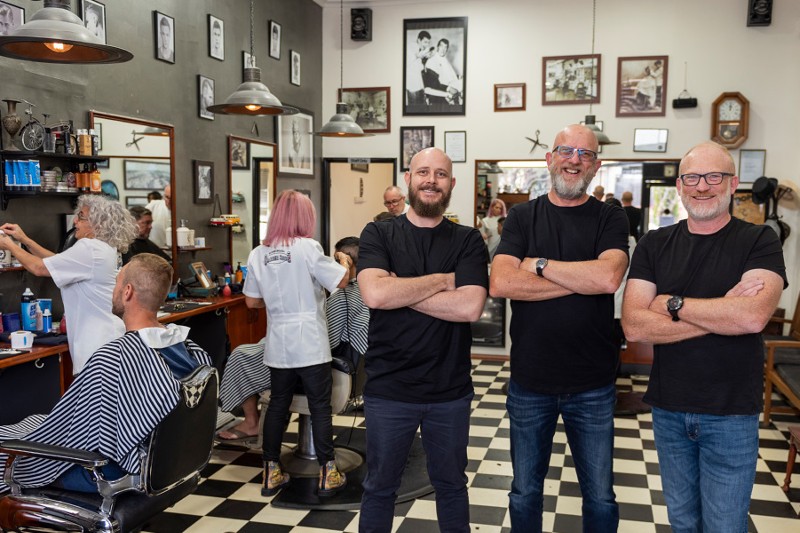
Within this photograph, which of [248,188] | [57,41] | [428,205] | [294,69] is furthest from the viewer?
[294,69]

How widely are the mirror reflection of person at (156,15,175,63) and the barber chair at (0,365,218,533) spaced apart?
3.23m

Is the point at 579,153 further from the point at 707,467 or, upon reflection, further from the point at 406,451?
the point at 406,451

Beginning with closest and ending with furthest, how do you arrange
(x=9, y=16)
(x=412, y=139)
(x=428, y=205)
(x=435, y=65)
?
(x=428, y=205), (x=9, y=16), (x=435, y=65), (x=412, y=139)

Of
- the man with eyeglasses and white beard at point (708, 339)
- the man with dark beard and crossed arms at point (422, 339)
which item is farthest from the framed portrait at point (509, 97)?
the man with eyeglasses and white beard at point (708, 339)

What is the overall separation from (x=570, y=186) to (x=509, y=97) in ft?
17.5

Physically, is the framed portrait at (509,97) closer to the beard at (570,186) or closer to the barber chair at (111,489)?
the beard at (570,186)

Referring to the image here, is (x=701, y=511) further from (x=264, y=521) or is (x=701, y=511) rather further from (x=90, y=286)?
(x=90, y=286)

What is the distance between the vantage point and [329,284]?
375 centimetres

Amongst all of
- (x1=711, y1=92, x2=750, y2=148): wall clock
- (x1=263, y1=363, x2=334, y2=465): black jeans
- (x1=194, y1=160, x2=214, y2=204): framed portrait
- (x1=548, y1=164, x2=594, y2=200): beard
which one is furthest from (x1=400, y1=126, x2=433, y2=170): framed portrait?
(x1=548, y1=164, x2=594, y2=200): beard

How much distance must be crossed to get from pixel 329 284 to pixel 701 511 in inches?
81.5

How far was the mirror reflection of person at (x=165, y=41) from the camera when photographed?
500 cm

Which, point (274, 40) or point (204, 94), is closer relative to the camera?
point (204, 94)

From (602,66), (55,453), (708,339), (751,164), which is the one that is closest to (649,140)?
(602,66)

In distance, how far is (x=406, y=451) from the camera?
263cm
